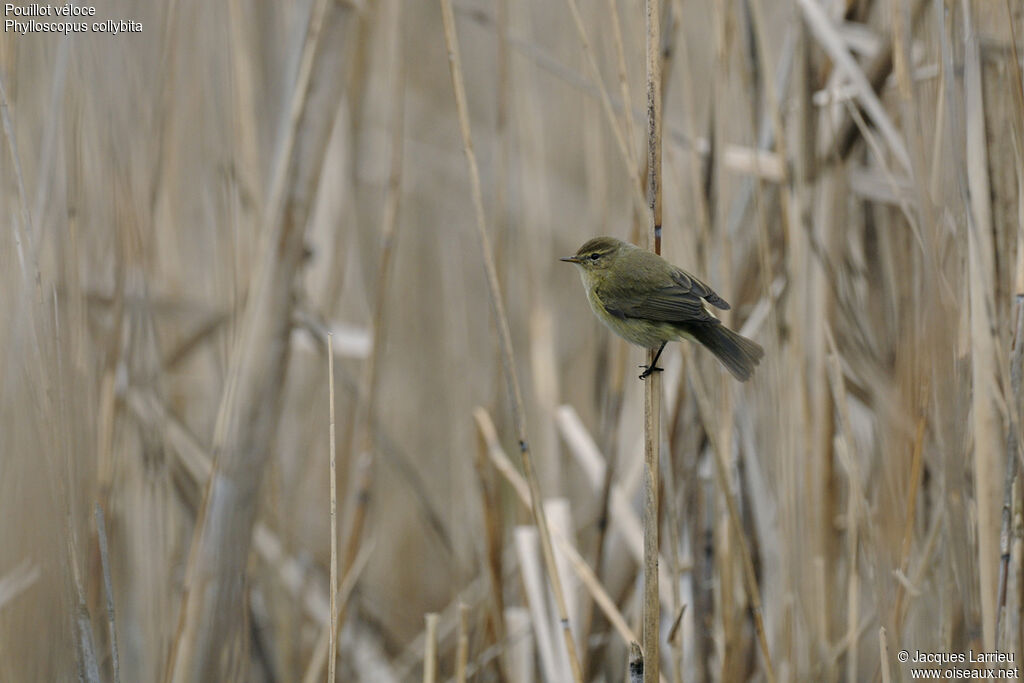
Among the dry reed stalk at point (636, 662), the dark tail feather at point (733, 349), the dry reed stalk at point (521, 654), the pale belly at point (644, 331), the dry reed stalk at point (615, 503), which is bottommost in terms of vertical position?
the dry reed stalk at point (521, 654)

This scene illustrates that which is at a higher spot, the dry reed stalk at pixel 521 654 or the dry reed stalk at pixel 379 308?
the dry reed stalk at pixel 379 308

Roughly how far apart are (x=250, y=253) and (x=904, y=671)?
1.44 meters

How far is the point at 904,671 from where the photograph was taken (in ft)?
4.17

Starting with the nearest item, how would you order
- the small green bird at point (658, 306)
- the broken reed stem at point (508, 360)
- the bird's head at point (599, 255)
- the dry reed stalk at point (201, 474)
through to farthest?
the broken reed stem at point (508, 360) → the small green bird at point (658, 306) → the bird's head at point (599, 255) → the dry reed stalk at point (201, 474)

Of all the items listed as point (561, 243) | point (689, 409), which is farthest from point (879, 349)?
point (561, 243)

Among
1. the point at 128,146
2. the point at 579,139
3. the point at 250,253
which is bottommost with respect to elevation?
the point at 250,253

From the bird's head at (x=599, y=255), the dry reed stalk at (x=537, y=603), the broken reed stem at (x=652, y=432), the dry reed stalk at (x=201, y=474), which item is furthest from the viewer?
the dry reed stalk at (x=201, y=474)

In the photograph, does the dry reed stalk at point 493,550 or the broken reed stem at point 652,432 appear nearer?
the broken reed stem at point 652,432

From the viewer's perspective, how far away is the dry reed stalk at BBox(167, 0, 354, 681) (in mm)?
1467

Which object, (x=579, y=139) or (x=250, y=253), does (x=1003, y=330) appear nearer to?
(x=250, y=253)

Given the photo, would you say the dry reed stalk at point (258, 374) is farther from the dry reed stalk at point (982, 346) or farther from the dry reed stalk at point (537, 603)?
the dry reed stalk at point (982, 346)

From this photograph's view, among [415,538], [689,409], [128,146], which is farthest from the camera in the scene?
[415,538]

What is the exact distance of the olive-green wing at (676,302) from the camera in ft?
4.61

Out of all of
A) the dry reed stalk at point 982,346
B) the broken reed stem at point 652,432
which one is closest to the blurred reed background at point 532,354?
the dry reed stalk at point 982,346
